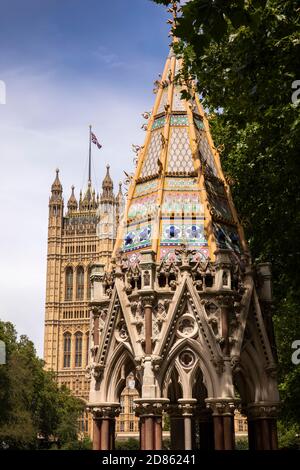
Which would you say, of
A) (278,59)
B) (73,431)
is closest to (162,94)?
(278,59)

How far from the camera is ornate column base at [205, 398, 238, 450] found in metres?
11.4

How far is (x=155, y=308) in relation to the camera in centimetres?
1216

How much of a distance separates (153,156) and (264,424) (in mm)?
5578

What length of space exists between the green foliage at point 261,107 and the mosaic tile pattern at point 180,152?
4.71 ft

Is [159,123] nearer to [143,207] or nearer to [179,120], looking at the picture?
[179,120]

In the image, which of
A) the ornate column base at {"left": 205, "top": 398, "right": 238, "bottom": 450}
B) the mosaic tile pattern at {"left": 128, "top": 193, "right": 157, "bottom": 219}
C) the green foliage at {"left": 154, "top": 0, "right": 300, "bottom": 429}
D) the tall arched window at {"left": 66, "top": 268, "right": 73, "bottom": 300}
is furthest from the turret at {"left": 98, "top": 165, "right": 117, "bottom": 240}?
the ornate column base at {"left": 205, "top": 398, "right": 238, "bottom": 450}

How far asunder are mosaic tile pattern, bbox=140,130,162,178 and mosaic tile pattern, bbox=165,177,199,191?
433 mm

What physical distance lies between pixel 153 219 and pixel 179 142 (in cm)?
187

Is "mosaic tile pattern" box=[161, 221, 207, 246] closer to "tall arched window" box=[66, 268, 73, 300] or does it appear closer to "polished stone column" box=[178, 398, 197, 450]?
"polished stone column" box=[178, 398, 197, 450]

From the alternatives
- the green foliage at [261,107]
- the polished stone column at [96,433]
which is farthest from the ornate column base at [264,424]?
the green foliage at [261,107]

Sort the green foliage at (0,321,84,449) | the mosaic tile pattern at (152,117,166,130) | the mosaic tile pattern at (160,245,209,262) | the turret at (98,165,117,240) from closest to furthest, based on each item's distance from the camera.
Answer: the mosaic tile pattern at (160,245,209,262) → the mosaic tile pattern at (152,117,166,130) → the green foliage at (0,321,84,449) → the turret at (98,165,117,240)

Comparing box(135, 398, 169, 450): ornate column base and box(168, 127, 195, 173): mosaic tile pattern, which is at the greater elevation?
box(168, 127, 195, 173): mosaic tile pattern

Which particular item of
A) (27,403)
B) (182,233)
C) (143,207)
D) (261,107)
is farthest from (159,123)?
(27,403)

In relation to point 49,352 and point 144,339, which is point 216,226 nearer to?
point 144,339
